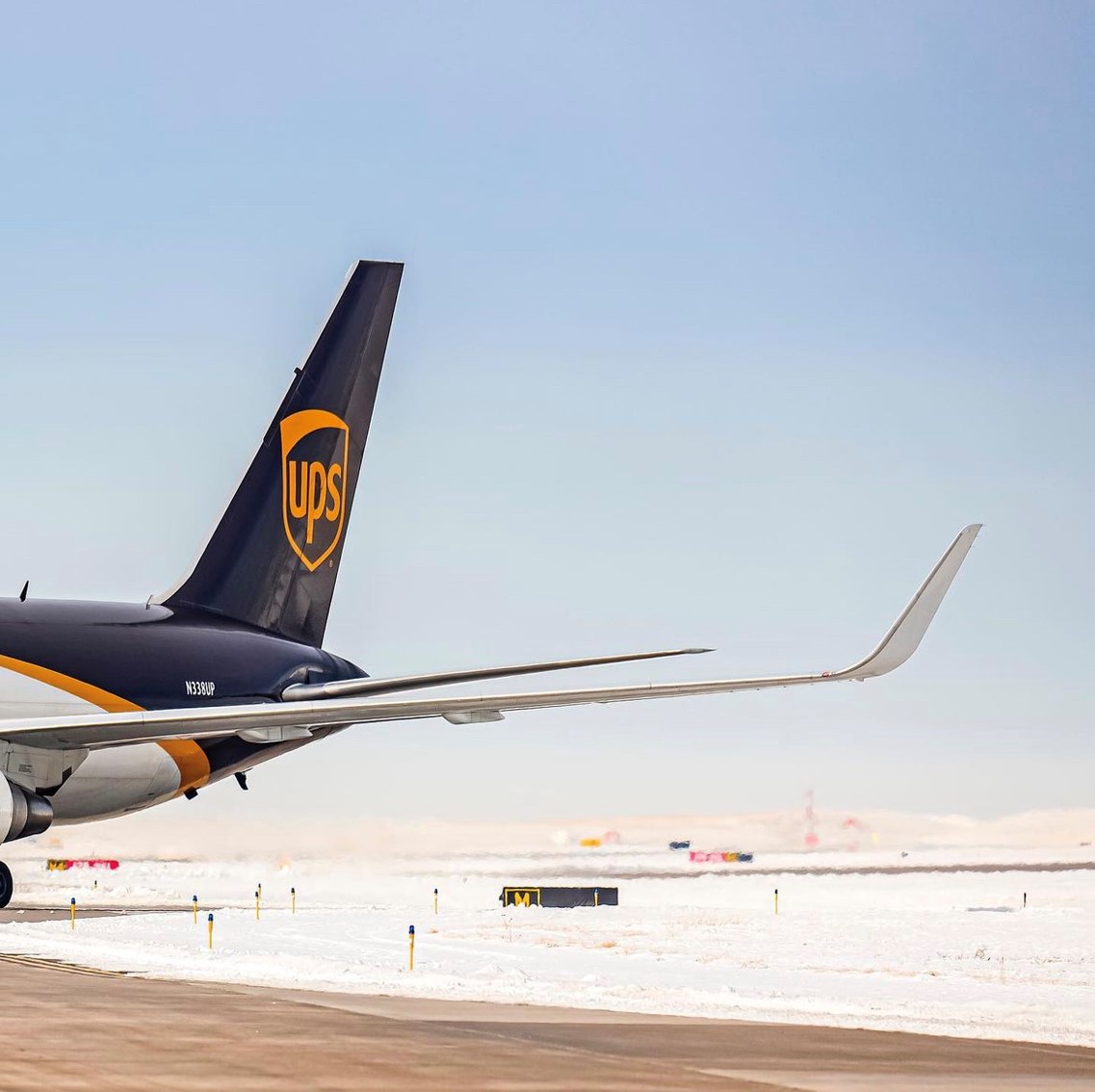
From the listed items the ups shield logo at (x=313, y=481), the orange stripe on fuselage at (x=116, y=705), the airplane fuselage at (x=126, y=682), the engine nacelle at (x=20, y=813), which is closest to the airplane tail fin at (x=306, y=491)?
the ups shield logo at (x=313, y=481)

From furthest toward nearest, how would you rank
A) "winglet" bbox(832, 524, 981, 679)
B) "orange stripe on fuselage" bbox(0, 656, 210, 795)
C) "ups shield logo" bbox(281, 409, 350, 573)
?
"ups shield logo" bbox(281, 409, 350, 573) → "orange stripe on fuselage" bbox(0, 656, 210, 795) → "winglet" bbox(832, 524, 981, 679)

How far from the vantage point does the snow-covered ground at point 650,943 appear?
2300cm

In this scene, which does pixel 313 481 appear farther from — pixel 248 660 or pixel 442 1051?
pixel 442 1051

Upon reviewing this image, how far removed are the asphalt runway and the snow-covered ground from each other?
7.16 ft

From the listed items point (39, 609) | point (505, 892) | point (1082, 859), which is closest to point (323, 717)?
point (39, 609)

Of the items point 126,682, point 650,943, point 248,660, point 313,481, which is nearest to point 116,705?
point 126,682

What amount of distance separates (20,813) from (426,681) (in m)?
6.10

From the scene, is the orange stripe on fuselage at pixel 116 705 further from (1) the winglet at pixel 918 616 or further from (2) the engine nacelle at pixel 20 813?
(1) the winglet at pixel 918 616

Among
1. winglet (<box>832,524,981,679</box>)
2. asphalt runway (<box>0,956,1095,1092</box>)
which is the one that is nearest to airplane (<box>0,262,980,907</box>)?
winglet (<box>832,524,981,679</box>)

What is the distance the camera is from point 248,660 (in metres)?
31.5

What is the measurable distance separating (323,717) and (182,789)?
7712 mm

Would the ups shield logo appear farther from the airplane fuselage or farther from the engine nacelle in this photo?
the engine nacelle

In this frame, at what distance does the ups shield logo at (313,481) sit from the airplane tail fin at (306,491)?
0.02 meters

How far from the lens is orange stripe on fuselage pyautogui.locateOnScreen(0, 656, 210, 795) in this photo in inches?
1091
